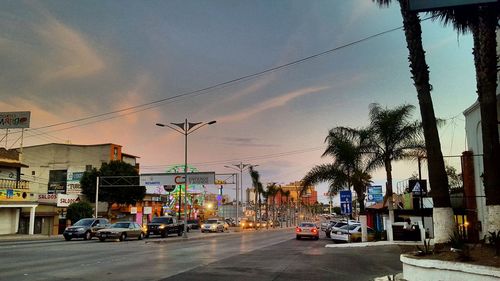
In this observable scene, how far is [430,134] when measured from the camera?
11766 millimetres

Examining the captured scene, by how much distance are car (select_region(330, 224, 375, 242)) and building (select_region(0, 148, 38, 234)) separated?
34063mm

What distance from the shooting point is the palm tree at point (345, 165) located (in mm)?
32656

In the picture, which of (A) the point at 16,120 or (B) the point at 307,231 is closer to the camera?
(B) the point at 307,231

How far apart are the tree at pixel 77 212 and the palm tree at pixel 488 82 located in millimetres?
52268

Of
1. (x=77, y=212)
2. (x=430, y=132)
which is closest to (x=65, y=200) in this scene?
(x=77, y=212)

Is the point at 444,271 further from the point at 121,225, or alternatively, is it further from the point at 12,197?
the point at 12,197

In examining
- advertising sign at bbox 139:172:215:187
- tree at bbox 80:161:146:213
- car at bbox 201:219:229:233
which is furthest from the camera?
advertising sign at bbox 139:172:215:187

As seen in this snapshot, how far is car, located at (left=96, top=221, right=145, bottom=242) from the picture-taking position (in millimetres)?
36000

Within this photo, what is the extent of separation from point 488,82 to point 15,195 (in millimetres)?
49297

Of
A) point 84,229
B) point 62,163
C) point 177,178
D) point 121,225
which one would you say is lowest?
point 84,229

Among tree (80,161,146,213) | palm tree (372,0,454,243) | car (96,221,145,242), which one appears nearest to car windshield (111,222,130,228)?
car (96,221,145,242)

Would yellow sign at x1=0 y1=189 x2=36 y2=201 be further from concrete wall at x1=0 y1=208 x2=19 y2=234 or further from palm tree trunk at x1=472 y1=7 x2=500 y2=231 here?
palm tree trunk at x1=472 y1=7 x2=500 y2=231

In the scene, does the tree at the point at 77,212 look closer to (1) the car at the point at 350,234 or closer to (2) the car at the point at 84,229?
(2) the car at the point at 84,229

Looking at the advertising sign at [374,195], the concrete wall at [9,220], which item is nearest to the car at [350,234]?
the advertising sign at [374,195]
